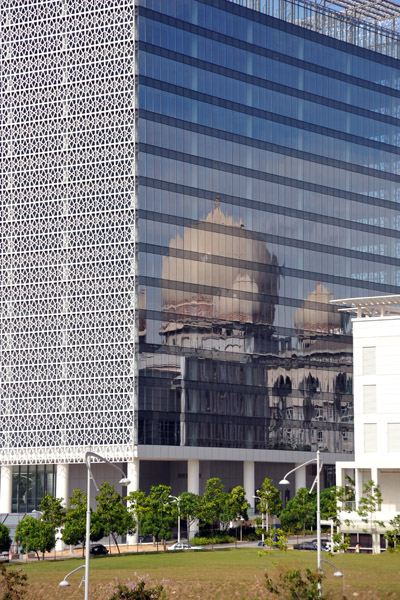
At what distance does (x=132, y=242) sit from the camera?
147375 mm

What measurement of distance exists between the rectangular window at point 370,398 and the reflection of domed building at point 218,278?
2944 centimetres

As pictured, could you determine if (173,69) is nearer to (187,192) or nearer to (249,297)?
(187,192)

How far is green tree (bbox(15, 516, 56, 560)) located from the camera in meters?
122

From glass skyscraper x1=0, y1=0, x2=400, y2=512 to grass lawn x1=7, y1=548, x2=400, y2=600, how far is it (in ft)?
114

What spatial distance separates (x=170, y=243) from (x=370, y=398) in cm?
3490

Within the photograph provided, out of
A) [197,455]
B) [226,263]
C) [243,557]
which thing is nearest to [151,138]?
[226,263]

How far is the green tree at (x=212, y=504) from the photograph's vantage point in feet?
459

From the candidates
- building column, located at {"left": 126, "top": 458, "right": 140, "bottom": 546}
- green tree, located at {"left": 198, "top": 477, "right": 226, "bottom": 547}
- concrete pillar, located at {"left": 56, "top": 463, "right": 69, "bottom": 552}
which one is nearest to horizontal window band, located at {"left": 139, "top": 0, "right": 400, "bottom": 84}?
building column, located at {"left": 126, "top": 458, "right": 140, "bottom": 546}

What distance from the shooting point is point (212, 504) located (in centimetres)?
13988

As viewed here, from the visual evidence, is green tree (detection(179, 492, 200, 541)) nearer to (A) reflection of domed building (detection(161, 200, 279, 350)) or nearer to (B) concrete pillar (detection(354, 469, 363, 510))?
(A) reflection of domed building (detection(161, 200, 279, 350))

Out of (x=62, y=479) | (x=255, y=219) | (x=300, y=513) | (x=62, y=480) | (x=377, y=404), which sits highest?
(x=255, y=219)

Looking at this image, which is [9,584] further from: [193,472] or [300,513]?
[193,472]

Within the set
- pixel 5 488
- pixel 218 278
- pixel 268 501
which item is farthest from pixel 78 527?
pixel 218 278

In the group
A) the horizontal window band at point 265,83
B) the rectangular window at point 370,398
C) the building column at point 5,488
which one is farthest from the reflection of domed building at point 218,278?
the rectangular window at point 370,398
